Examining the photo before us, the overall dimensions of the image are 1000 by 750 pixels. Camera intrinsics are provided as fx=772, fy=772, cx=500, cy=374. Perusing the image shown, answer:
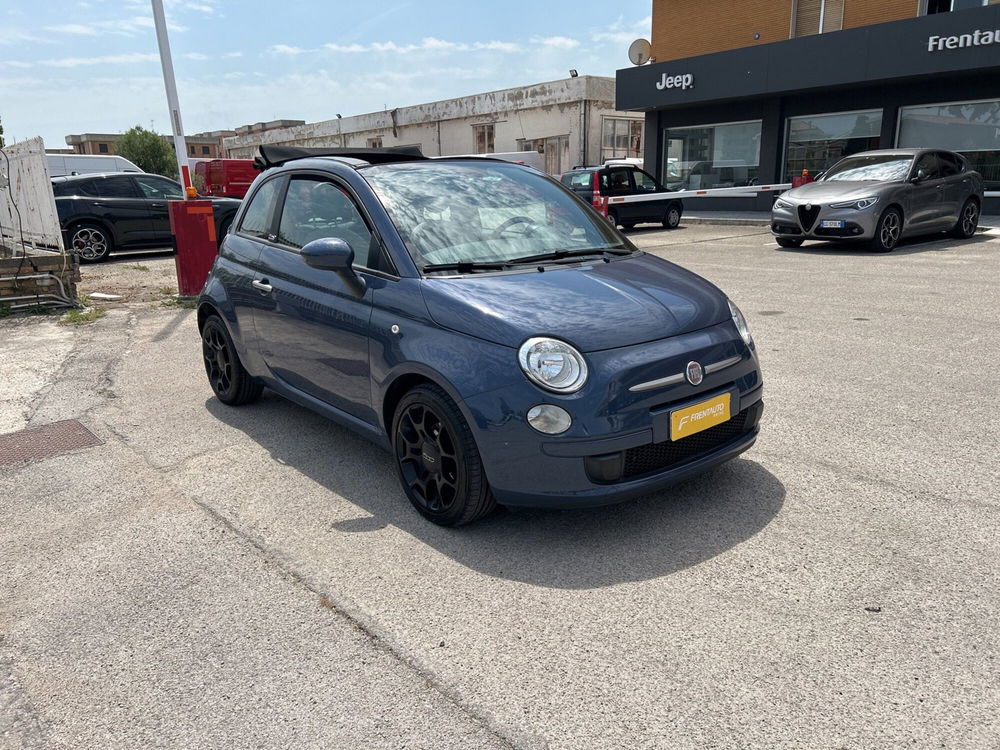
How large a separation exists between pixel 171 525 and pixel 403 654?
1.62m

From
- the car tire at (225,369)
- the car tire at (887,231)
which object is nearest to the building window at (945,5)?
the car tire at (887,231)

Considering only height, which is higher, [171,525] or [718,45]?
[718,45]

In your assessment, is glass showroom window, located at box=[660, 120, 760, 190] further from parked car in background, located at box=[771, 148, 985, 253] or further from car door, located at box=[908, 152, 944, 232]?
car door, located at box=[908, 152, 944, 232]

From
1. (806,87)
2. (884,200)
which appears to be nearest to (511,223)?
(884,200)

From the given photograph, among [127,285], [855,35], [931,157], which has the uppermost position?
[855,35]

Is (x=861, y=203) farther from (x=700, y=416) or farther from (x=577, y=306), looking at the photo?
(x=577, y=306)

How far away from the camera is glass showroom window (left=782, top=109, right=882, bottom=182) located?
807 inches

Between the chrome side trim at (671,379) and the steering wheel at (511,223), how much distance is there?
1.24m

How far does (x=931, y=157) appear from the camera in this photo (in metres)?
12.8

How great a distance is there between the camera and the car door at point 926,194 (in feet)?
40.9

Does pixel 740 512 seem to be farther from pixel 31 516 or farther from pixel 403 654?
pixel 31 516

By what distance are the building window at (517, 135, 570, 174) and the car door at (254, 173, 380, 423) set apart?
3318cm

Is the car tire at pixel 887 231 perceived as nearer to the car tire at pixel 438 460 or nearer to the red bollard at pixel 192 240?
the red bollard at pixel 192 240

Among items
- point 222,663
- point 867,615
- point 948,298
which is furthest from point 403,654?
point 948,298
